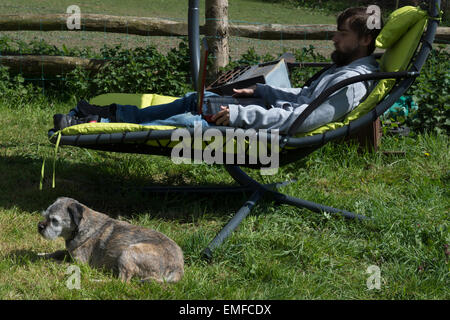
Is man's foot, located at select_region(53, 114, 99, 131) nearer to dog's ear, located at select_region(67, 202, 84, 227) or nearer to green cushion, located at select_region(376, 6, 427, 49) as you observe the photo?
dog's ear, located at select_region(67, 202, 84, 227)

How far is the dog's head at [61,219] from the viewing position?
2.97 meters

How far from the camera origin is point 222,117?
3.51 meters

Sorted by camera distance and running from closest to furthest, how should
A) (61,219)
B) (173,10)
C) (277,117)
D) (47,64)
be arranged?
(61,219) < (277,117) < (47,64) < (173,10)

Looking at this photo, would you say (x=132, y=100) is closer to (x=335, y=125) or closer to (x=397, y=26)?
(x=335, y=125)

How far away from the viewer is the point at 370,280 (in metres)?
3.06

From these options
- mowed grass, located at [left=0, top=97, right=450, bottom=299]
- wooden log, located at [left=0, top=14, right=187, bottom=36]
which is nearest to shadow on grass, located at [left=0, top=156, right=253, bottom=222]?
mowed grass, located at [left=0, top=97, right=450, bottom=299]

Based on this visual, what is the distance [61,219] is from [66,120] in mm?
879

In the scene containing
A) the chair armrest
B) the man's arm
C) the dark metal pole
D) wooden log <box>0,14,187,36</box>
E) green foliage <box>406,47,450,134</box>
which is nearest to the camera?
the chair armrest

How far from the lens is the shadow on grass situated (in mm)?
3955

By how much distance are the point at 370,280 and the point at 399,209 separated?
3.22 feet

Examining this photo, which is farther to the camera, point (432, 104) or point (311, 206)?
point (432, 104)

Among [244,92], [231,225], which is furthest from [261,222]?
[244,92]
